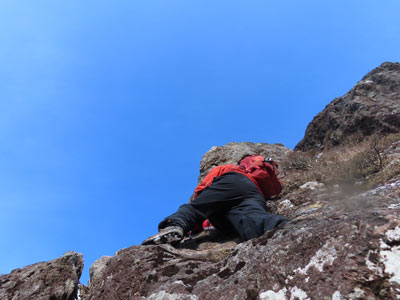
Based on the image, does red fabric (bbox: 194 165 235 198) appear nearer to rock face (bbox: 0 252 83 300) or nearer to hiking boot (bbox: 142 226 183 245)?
hiking boot (bbox: 142 226 183 245)

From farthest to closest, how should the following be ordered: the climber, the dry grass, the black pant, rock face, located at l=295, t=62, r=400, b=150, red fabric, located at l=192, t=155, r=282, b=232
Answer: rock face, located at l=295, t=62, r=400, b=150, red fabric, located at l=192, t=155, r=282, b=232, the dry grass, the black pant, the climber

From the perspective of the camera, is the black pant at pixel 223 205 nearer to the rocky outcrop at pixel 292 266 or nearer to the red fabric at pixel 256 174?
the red fabric at pixel 256 174

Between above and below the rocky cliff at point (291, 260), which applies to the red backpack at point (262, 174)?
above

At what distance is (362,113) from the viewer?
34.5ft

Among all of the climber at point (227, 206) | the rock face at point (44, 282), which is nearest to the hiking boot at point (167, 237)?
the climber at point (227, 206)

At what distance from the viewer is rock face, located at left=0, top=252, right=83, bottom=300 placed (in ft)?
11.9

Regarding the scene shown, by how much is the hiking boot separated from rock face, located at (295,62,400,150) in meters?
7.99

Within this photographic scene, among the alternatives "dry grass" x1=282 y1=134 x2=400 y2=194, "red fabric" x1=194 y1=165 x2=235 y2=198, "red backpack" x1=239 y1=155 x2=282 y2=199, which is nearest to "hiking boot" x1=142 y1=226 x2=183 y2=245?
"red fabric" x1=194 y1=165 x2=235 y2=198

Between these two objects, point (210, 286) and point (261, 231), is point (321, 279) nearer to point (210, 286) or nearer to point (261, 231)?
point (210, 286)

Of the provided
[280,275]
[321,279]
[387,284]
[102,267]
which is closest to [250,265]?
[280,275]

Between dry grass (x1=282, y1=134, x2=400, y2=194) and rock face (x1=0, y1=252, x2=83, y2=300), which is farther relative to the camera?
dry grass (x1=282, y1=134, x2=400, y2=194)

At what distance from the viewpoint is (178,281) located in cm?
277

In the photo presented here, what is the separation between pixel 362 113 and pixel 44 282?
36.5ft

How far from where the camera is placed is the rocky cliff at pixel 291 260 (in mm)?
1851
